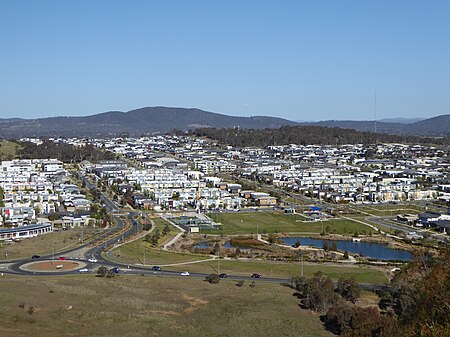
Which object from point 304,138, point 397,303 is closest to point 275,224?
point 397,303

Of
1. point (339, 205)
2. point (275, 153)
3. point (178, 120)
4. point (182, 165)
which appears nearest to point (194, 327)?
point (339, 205)

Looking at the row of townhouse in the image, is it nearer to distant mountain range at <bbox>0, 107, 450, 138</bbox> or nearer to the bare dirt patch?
the bare dirt patch

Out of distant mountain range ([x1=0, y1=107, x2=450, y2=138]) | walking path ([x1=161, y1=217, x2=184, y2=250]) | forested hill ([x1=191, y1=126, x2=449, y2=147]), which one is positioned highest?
distant mountain range ([x1=0, y1=107, x2=450, y2=138])

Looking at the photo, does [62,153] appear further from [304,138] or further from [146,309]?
[146,309]

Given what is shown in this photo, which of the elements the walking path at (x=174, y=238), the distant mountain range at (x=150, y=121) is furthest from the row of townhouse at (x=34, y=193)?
the distant mountain range at (x=150, y=121)

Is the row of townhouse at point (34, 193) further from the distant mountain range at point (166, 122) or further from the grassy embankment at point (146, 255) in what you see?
the distant mountain range at point (166, 122)

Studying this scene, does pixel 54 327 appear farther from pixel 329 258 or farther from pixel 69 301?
pixel 329 258

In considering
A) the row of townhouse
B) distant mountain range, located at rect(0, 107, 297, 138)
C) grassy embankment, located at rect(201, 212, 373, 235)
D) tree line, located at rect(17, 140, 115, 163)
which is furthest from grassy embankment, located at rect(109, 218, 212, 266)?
distant mountain range, located at rect(0, 107, 297, 138)
